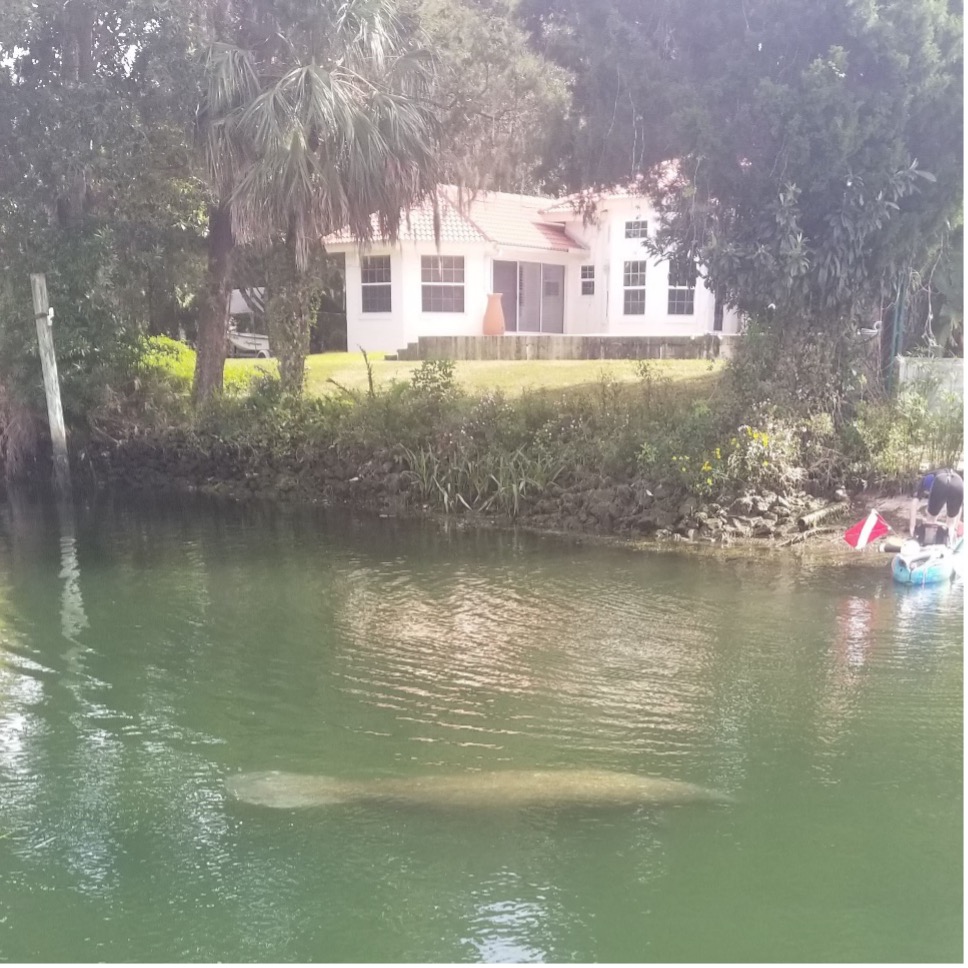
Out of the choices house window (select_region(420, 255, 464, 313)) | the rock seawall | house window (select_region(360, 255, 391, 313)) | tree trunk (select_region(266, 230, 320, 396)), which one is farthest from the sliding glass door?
the rock seawall

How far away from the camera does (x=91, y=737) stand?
704 centimetres

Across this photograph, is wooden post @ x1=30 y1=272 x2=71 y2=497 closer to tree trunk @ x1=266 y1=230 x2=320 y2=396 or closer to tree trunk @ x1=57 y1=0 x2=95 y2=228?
tree trunk @ x1=57 y1=0 x2=95 y2=228

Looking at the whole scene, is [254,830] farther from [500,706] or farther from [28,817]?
[500,706]

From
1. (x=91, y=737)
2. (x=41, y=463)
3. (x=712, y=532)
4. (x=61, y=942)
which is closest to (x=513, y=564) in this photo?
(x=712, y=532)

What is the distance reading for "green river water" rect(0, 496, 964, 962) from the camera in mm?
4926

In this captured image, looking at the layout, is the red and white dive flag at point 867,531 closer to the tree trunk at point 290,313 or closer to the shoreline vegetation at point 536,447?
the shoreline vegetation at point 536,447

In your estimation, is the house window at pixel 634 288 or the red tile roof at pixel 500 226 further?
the house window at pixel 634 288

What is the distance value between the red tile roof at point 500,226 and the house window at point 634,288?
1743 millimetres

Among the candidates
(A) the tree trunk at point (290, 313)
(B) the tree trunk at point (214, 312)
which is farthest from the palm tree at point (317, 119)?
(B) the tree trunk at point (214, 312)

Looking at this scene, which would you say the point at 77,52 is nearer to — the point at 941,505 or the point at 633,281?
the point at 941,505

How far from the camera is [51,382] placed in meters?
16.6

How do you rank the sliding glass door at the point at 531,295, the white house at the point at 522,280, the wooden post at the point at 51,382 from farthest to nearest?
1. the sliding glass door at the point at 531,295
2. the white house at the point at 522,280
3. the wooden post at the point at 51,382

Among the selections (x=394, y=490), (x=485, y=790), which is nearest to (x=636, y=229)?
(x=394, y=490)

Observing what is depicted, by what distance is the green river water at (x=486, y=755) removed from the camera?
194 inches
